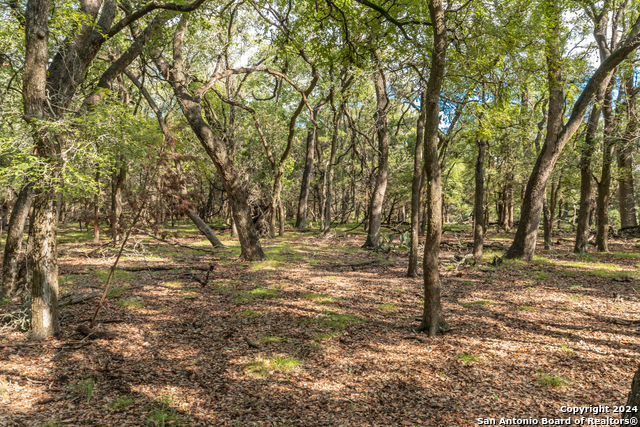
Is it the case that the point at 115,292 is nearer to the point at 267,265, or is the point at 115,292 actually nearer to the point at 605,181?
the point at 267,265

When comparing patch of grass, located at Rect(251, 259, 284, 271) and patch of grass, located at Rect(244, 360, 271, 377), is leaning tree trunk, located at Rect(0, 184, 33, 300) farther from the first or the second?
patch of grass, located at Rect(251, 259, 284, 271)

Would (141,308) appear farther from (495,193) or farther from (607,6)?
(495,193)

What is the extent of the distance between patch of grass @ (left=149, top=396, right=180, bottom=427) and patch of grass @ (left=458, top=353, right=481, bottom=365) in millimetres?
4213

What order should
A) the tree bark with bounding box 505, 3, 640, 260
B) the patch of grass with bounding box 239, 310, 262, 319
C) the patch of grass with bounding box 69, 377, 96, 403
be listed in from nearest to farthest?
the patch of grass with bounding box 69, 377, 96, 403 → the patch of grass with bounding box 239, 310, 262, 319 → the tree bark with bounding box 505, 3, 640, 260

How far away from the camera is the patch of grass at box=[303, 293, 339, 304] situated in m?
8.68

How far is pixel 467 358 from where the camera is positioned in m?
5.68

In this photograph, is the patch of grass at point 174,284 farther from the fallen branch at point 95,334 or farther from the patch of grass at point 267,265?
the fallen branch at point 95,334

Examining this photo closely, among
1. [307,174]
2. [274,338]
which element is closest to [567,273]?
[274,338]

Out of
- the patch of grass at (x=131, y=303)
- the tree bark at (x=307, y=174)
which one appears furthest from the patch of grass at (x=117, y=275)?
the tree bark at (x=307, y=174)

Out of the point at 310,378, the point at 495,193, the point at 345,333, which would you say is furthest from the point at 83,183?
the point at 495,193

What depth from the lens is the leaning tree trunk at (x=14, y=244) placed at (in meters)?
7.24

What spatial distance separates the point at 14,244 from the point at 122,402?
219 inches

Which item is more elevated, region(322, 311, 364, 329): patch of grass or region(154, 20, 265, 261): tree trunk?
region(154, 20, 265, 261): tree trunk

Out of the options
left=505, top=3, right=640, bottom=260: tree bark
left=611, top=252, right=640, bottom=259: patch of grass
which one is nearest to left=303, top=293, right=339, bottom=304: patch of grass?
left=505, top=3, right=640, bottom=260: tree bark
